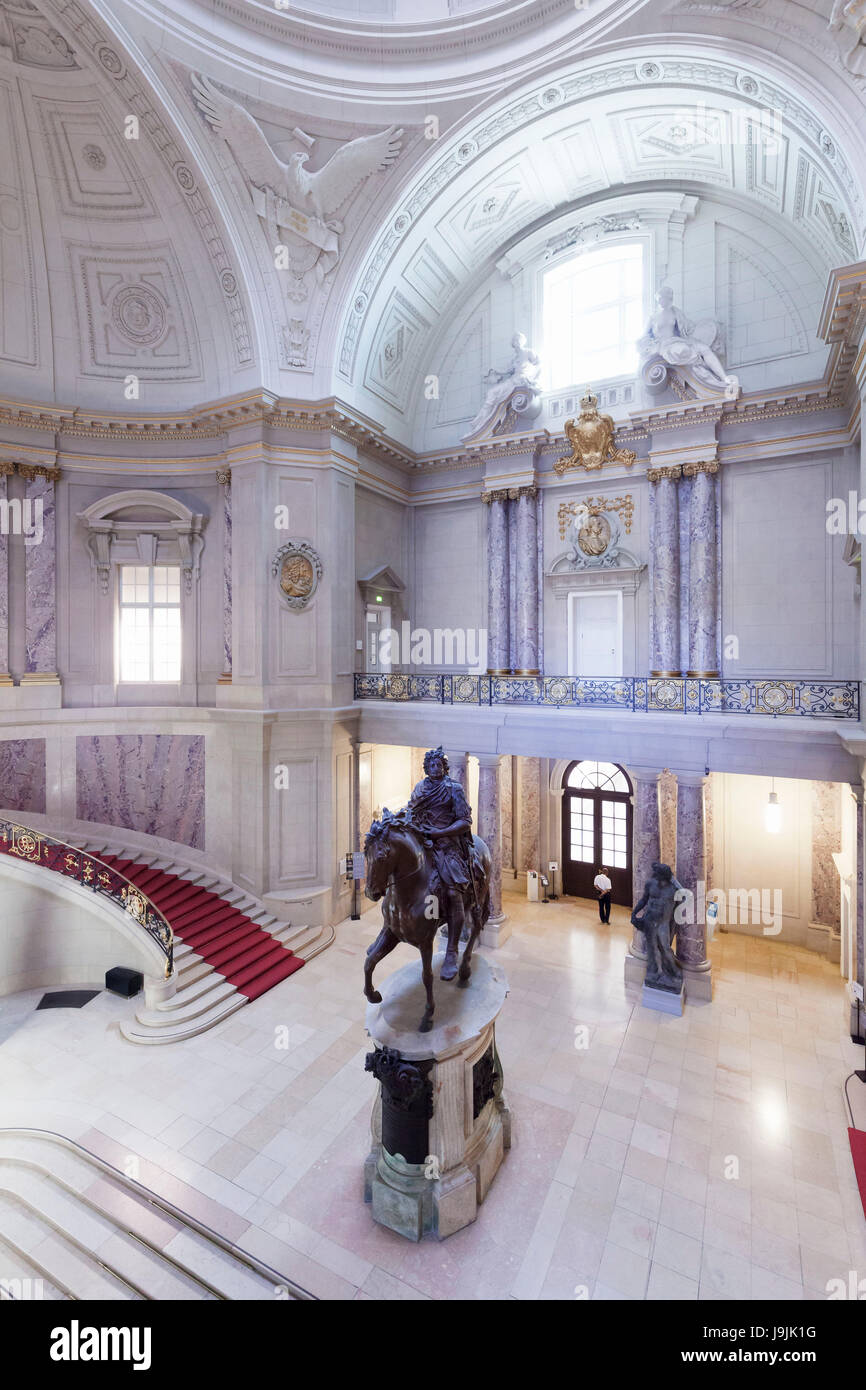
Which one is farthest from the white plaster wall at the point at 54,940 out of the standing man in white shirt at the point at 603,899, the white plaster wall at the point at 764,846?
the white plaster wall at the point at 764,846

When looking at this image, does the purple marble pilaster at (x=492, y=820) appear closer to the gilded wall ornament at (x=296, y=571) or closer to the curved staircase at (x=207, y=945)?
the curved staircase at (x=207, y=945)

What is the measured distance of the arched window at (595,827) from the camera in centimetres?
1362

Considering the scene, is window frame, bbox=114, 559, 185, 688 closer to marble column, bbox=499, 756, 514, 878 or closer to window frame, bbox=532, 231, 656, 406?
marble column, bbox=499, 756, 514, 878

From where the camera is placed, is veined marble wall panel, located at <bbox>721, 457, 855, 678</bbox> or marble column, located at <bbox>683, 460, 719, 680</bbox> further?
marble column, located at <bbox>683, 460, 719, 680</bbox>

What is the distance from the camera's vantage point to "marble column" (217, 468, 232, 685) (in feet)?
40.7

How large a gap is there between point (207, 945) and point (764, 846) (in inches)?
429

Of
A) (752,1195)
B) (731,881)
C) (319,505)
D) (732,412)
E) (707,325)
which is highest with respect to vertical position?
(707,325)

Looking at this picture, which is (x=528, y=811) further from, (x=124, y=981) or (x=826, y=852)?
(x=124, y=981)

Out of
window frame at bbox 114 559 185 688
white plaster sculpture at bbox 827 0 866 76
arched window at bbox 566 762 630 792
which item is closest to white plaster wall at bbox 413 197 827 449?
white plaster sculpture at bbox 827 0 866 76

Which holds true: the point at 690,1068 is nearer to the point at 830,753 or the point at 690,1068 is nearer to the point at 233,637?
the point at 830,753

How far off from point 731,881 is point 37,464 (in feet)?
54.4

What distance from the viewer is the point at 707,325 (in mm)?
11992

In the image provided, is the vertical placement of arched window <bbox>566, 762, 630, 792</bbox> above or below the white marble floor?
above

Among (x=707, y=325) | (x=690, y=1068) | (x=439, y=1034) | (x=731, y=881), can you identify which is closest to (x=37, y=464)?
(x=439, y=1034)
